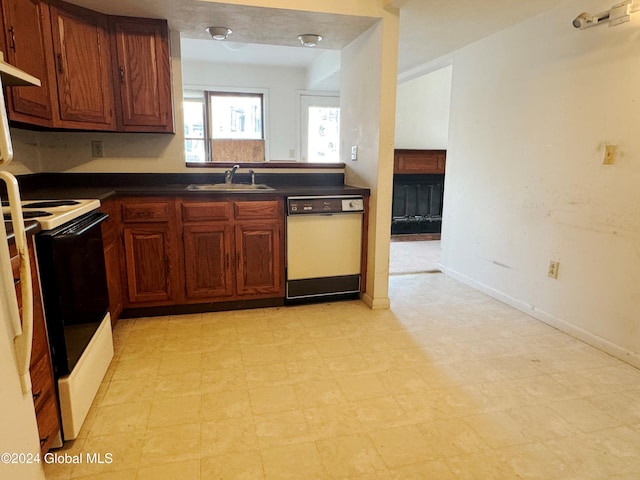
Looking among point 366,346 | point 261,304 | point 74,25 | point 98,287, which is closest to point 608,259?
point 366,346

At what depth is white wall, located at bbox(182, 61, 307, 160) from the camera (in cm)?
557

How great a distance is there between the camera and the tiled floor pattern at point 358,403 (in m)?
1.46

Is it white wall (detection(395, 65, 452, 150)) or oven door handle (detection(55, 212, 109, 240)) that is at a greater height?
white wall (detection(395, 65, 452, 150))

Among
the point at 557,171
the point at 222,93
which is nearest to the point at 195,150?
the point at 222,93

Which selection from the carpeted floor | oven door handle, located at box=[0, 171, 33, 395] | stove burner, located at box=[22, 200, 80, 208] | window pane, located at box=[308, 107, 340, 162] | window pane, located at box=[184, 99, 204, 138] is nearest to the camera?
oven door handle, located at box=[0, 171, 33, 395]

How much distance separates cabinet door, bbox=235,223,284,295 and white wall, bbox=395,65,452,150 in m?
3.72

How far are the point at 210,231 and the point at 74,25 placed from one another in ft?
4.92

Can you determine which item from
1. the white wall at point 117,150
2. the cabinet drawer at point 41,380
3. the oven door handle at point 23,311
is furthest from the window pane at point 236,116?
the oven door handle at point 23,311

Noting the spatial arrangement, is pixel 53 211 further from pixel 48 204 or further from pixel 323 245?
pixel 323 245

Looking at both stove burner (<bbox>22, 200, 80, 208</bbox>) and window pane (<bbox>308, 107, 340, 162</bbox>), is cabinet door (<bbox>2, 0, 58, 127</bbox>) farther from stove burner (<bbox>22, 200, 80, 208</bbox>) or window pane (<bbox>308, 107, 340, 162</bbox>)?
window pane (<bbox>308, 107, 340, 162</bbox>)

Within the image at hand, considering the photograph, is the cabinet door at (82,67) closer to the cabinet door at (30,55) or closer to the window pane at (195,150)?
the cabinet door at (30,55)

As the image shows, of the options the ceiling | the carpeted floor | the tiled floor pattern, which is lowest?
the carpeted floor

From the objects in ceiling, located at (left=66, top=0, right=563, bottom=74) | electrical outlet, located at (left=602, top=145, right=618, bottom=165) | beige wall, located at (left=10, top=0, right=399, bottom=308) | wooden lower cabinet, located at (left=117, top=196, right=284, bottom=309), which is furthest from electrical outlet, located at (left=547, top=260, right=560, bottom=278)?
wooden lower cabinet, located at (left=117, top=196, right=284, bottom=309)

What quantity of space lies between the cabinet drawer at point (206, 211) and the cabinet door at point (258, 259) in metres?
0.14
